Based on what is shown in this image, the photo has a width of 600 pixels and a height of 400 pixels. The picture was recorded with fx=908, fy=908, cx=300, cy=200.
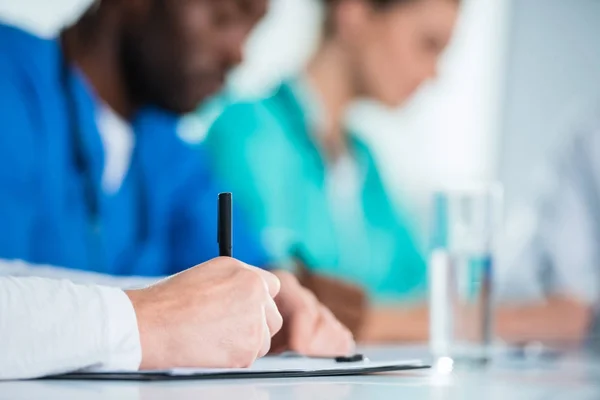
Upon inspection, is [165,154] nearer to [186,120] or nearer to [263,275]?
[186,120]

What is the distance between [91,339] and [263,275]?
7.6 inches

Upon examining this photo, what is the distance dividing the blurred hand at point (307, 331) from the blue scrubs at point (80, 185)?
4.30 ft

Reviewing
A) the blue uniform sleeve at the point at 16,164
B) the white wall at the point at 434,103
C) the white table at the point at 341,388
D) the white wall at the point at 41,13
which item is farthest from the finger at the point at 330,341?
the white wall at the point at 434,103

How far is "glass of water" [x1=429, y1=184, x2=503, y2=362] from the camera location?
1.22 m

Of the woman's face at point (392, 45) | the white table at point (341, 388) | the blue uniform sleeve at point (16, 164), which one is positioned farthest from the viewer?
the woman's face at point (392, 45)

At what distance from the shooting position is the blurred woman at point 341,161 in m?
2.65

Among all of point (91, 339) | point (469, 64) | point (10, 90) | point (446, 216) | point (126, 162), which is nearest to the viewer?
point (91, 339)

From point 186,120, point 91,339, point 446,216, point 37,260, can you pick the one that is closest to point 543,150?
point 186,120

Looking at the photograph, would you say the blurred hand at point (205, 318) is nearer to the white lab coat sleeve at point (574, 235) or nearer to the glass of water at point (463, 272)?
the glass of water at point (463, 272)

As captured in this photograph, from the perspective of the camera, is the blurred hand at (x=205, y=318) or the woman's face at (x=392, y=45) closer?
the blurred hand at (x=205, y=318)

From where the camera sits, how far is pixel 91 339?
0.74 meters

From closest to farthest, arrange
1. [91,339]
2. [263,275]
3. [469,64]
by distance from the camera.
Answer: [91,339]
[263,275]
[469,64]

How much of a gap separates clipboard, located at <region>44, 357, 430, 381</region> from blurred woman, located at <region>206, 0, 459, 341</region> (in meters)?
1.73

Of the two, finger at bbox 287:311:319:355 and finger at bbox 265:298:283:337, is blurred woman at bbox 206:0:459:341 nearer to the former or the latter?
finger at bbox 287:311:319:355
